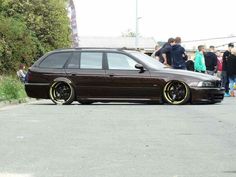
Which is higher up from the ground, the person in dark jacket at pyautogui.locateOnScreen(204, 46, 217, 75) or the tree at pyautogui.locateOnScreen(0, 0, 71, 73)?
the tree at pyautogui.locateOnScreen(0, 0, 71, 73)

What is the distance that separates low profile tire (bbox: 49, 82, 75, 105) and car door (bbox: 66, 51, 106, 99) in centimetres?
21

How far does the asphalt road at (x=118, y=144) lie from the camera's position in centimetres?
730

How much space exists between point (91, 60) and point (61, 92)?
1076 millimetres

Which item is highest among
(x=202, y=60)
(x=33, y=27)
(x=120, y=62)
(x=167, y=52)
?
(x=33, y=27)

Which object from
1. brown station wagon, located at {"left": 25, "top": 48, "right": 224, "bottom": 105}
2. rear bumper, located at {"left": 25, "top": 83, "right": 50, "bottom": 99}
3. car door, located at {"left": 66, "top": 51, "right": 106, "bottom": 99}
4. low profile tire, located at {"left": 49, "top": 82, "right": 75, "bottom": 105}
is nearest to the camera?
brown station wagon, located at {"left": 25, "top": 48, "right": 224, "bottom": 105}

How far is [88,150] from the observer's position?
8.74 metres

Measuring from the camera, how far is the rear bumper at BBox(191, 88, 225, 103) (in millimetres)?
17094

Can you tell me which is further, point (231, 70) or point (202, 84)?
point (231, 70)

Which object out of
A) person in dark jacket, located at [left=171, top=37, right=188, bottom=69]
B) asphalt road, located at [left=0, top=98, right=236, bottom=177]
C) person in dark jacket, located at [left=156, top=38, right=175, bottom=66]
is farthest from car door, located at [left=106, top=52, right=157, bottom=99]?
person in dark jacket, located at [left=156, top=38, right=175, bottom=66]

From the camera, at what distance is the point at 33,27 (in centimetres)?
4616

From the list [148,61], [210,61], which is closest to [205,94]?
[148,61]

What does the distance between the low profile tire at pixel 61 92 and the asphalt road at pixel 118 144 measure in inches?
112

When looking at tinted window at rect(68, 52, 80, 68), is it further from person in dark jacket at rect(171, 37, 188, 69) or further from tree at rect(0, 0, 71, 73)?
tree at rect(0, 0, 71, 73)

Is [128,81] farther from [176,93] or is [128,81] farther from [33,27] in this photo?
[33,27]
